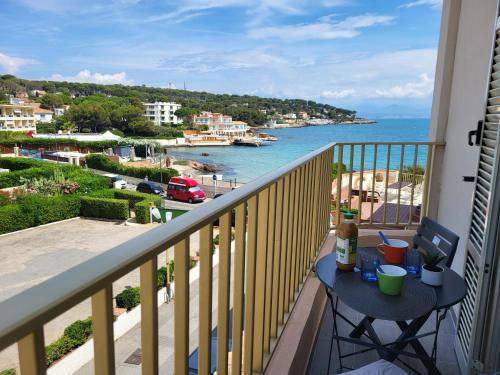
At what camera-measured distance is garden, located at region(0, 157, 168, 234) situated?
23.3 m

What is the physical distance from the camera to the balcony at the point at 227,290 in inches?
15.1

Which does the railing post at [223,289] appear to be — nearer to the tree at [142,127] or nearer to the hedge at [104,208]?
the hedge at [104,208]

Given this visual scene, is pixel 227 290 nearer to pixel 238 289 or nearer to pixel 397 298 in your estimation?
pixel 238 289

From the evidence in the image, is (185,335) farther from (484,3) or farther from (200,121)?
(200,121)

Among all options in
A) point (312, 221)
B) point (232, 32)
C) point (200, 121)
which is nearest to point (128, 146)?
point (200, 121)

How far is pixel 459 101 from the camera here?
289 cm

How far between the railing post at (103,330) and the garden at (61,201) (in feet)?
74.8

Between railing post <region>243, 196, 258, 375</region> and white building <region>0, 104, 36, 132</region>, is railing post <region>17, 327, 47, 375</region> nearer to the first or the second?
railing post <region>243, 196, 258, 375</region>

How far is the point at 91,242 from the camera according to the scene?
2125 cm

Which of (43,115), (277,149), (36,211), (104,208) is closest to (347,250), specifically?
(104,208)

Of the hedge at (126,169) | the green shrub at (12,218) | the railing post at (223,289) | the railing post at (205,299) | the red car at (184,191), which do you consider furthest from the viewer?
the hedge at (126,169)

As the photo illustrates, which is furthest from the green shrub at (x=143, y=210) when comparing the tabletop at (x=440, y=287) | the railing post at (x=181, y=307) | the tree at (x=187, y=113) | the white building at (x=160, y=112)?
the tree at (x=187, y=113)

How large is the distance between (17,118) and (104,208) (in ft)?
128

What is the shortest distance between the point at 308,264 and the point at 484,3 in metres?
2.05
